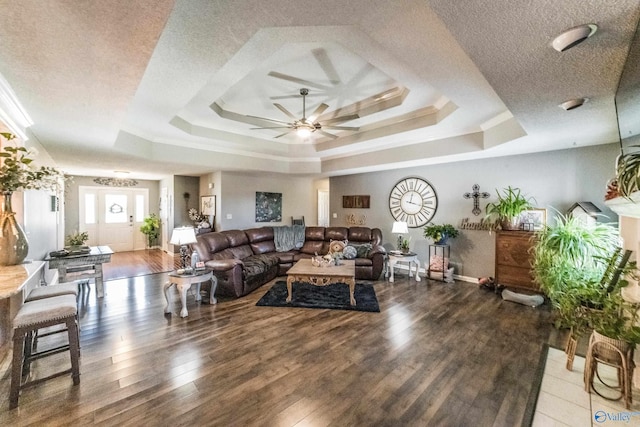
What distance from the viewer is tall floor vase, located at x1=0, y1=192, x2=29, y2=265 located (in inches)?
88.4

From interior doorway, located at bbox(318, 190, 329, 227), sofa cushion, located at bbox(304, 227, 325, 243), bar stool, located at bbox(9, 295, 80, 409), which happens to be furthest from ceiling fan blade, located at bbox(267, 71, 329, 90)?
interior doorway, located at bbox(318, 190, 329, 227)

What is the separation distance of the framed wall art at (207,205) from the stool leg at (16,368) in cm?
496

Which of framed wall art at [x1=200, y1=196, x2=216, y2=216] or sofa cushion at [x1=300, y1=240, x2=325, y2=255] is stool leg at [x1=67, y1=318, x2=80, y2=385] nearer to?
sofa cushion at [x1=300, y1=240, x2=325, y2=255]

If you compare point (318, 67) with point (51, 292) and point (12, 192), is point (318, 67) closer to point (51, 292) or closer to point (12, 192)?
point (12, 192)

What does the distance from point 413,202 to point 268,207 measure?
389 cm

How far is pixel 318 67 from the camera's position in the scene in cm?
289

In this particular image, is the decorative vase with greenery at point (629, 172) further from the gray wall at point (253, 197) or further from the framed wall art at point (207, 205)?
the framed wall art at point (207, 205)

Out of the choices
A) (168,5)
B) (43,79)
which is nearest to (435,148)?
(168,5)

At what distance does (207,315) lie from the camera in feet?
11.4

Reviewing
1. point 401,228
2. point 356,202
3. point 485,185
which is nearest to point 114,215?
point 356,202

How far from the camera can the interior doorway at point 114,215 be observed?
799 cm

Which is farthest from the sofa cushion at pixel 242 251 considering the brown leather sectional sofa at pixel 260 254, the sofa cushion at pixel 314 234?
the sofa cushion at pixel 314 234

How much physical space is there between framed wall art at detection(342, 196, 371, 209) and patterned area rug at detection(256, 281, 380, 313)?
258 cm

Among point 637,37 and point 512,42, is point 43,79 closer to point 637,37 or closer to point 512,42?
point 512,42
